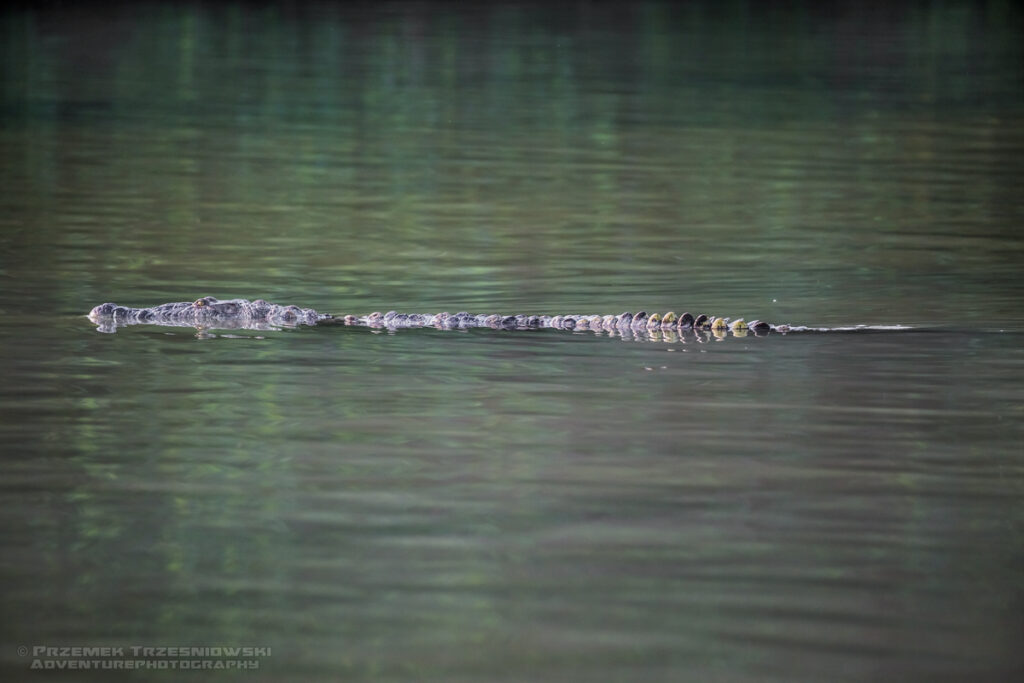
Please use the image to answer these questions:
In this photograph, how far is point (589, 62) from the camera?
30.4 m

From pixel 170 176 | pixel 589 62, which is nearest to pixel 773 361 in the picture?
pixel 170 176

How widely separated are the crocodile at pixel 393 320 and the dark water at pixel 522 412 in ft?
0.73

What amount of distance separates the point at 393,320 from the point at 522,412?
2451mm

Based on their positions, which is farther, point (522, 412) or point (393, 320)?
point (393, 320)

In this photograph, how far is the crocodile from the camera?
34.7 ft

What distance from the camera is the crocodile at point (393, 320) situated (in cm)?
1058

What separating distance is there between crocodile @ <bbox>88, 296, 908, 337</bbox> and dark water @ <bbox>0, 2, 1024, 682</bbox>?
224 mm

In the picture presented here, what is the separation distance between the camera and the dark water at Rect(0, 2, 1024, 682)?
5.68 m

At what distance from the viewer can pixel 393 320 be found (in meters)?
10.8

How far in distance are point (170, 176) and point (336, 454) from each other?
10.7 meters

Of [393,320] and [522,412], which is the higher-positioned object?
[393,320]

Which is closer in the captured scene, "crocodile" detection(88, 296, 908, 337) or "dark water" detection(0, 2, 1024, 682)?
"dark water" detection(0, 2, 1024, 682)

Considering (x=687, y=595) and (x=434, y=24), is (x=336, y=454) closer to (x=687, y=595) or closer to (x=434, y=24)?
(x=687, y=595)

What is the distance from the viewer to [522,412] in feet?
27.7
